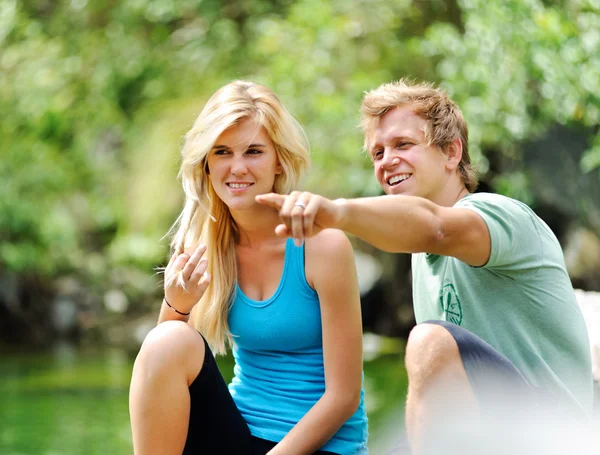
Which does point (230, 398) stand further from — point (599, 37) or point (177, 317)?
point (599, 37)

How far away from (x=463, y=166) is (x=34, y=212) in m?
7.56

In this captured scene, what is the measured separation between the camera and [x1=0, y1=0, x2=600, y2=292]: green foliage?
642 cm

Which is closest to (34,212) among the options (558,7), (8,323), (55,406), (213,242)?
(8,323)

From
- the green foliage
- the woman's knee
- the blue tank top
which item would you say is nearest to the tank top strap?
the blue tank top

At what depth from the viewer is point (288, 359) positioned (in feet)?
7.70

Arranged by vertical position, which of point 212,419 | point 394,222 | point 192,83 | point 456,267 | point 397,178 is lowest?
point 212,419

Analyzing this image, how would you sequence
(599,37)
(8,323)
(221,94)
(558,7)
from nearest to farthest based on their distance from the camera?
(221,94)
(599,37)
(558,7)
(8,323)

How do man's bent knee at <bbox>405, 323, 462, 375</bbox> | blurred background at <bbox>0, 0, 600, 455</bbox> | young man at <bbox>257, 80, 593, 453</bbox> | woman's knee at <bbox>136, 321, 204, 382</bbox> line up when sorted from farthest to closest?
1. blurred background at <bbox>0, 0, 600, 455</bbox>
2. woman's knee at <bbox>136, 321, 204, 382</bbox>
3. man's bent knee at <bbox>405, 323, 462, 375</bbox>
4. young man at <bbox>257, 80, 593, 453</bbox>

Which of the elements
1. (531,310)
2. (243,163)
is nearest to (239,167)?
(243,163)

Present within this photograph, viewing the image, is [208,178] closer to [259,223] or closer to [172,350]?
[259,223]

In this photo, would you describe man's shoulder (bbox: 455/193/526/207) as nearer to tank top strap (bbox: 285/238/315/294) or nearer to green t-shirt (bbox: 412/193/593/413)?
green t-shirt (bbox: 412/193/593/413)

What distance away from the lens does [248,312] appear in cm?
237

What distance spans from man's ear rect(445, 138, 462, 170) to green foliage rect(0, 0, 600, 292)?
3.59m

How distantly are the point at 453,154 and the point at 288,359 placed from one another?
0.77 m
